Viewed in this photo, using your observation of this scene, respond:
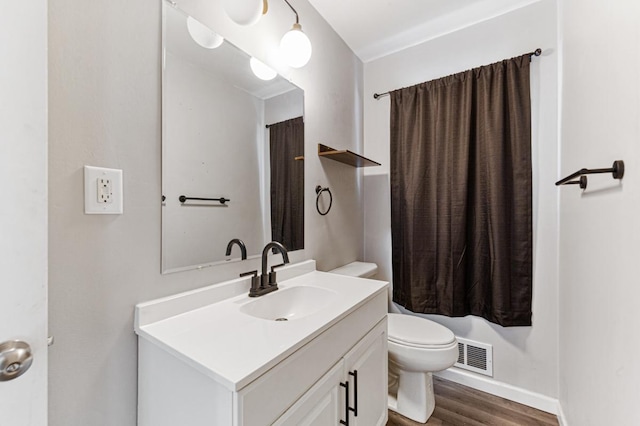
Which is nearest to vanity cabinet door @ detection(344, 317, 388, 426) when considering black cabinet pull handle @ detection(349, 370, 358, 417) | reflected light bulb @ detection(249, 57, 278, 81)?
black cabinet pull handle @ detection(349, 370, 358, 417)

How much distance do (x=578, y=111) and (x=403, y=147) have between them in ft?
3.23

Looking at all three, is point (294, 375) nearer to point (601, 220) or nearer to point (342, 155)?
point (601, 220)

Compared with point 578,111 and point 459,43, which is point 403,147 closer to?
point 459,43

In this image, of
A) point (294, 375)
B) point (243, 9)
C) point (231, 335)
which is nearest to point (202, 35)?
point (243, 9)

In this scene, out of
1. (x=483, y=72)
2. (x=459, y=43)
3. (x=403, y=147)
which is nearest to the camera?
(x=483, y=72)

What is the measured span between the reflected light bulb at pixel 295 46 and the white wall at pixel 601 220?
3.78 feet

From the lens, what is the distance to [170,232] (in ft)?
3.10

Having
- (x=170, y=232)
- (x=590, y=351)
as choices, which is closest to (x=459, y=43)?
(x=590, y=351)

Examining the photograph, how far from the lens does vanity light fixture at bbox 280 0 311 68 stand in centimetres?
133

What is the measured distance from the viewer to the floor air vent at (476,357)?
179 centimetres

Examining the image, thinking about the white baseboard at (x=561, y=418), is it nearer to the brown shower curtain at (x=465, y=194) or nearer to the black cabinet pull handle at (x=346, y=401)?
the brown shower curtain at (x=465, y=194)

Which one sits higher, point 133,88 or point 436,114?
point 436,114
